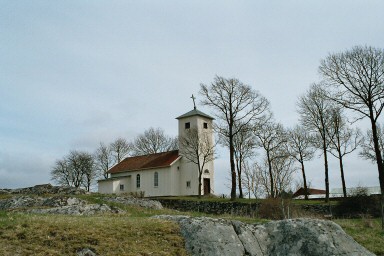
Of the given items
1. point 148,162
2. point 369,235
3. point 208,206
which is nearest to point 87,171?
point 148,162

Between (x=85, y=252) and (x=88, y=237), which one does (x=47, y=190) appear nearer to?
(x=88, y=237)

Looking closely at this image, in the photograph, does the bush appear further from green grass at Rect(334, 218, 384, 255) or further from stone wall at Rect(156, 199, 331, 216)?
green grass at Rect(334, 218, 384, 255)

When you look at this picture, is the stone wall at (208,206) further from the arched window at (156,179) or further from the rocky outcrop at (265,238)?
the rocky outcrop at (265,238)

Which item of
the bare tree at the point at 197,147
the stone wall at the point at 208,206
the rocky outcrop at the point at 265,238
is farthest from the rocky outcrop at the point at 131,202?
the bare tree at the point at 197,147

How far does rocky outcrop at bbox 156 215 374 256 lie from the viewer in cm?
983

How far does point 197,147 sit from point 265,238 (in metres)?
36.3

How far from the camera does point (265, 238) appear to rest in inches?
424

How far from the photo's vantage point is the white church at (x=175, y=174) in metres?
49.2

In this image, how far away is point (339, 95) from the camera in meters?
32.9

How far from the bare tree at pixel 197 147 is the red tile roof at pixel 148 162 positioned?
7.95 ft

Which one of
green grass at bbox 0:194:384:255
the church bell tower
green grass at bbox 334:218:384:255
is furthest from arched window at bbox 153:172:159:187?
green grass at bbox 0:194:384:255

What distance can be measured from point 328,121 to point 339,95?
5.79 metres

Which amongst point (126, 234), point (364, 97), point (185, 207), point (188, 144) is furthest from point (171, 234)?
point (188, 144)

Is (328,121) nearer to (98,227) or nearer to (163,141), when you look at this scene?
(98,227)
